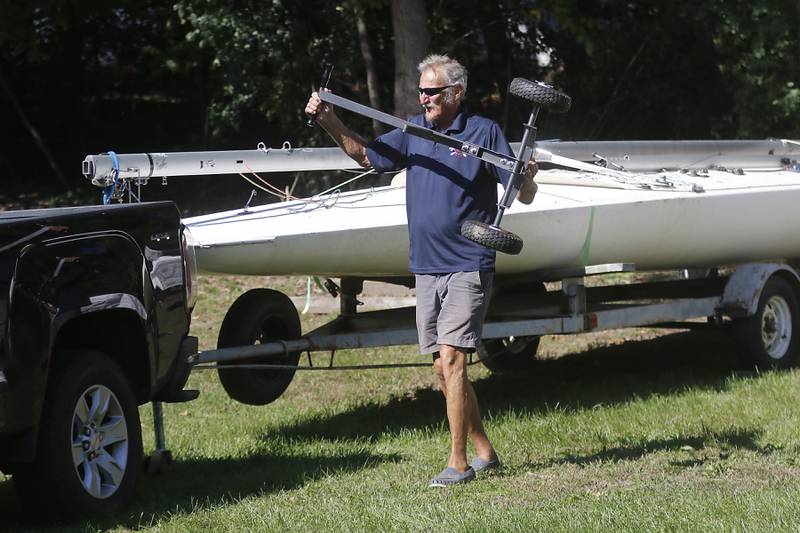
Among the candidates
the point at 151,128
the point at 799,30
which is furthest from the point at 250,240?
the point at 151,128

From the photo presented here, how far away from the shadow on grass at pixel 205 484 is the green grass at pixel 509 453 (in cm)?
1

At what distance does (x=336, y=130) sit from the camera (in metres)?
6.07

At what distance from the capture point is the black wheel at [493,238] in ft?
18.4

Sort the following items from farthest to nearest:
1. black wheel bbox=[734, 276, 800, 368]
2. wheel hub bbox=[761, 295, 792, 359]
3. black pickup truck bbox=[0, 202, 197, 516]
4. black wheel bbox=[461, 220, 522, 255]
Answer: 1. wheel hub bbox=[761, 295, 792, 359]
2. black wheel bbox=[734, 276, 800, 368]
3. black wheel bbox=[461, 220, 522, 255]
4. black pickup truck bbox=[0, 202, 197, 516]

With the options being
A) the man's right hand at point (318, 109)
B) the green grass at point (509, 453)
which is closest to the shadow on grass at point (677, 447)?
the green grass at point (509, 453)

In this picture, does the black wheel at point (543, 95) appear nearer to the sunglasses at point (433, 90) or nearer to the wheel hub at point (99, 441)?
the sunglasses at point (433, 90)

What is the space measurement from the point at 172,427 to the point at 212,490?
6.65 ft

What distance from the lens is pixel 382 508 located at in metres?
5.30

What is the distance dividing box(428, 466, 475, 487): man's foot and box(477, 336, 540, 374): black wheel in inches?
152

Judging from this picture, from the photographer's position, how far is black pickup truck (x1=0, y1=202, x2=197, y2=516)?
16.0ft

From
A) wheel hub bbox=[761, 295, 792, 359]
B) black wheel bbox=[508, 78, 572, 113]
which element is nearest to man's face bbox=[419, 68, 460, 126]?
black wheel bbox=[508, 78, 572, 113]

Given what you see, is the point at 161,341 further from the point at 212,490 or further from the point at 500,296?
the point at 500,296

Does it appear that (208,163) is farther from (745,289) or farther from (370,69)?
(370,69)

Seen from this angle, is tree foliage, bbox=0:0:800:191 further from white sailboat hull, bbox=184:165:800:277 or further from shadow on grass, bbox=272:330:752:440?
white sailboat hull, bbox=184:165:800:277
